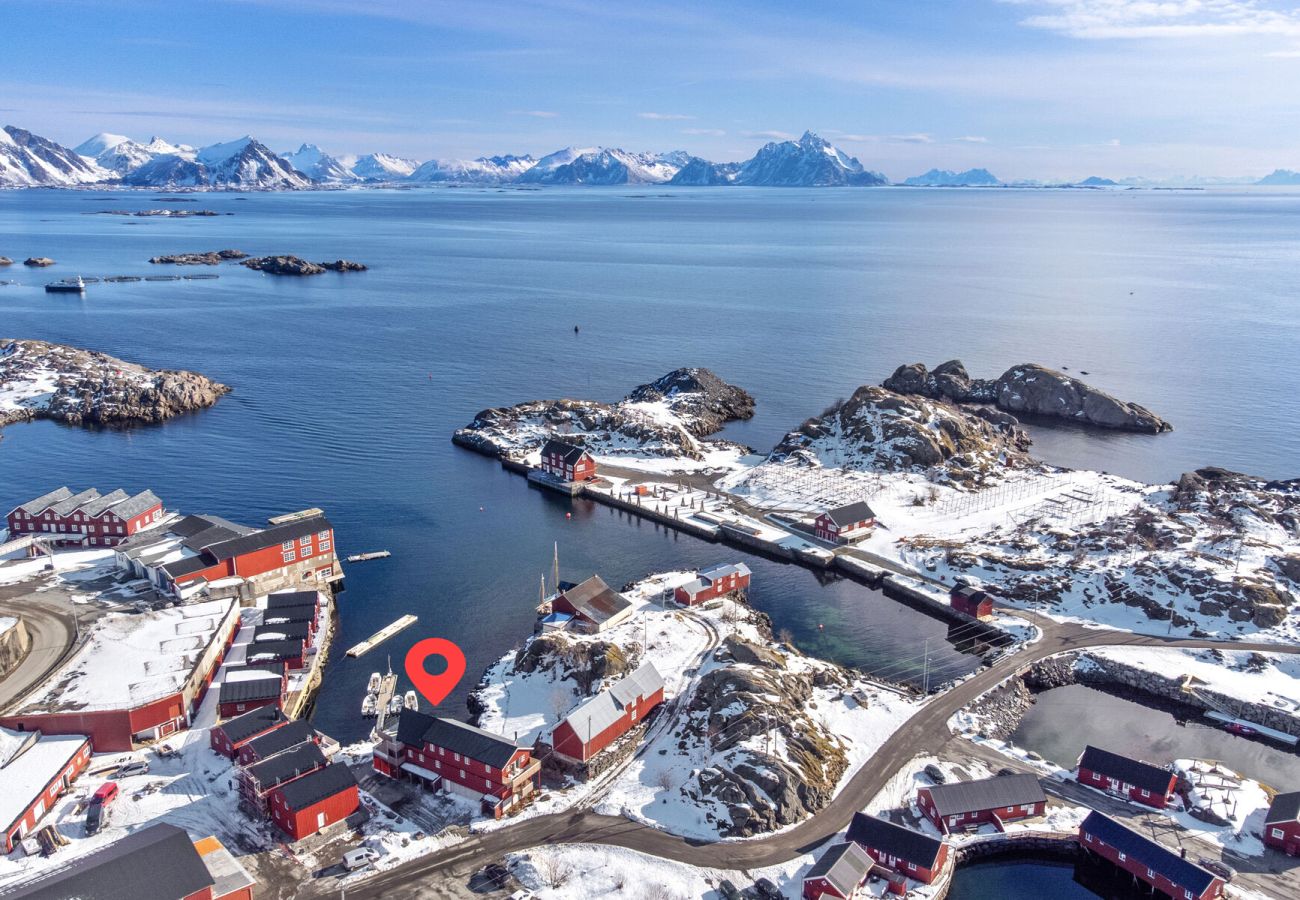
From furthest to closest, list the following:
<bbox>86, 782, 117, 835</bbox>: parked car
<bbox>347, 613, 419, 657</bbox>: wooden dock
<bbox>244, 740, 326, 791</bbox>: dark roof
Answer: <bbox>347, 613, 419, 657</bbox>: wooden dock, <bbox>244, 740, 326, 791</bbox>: dark roof, <bbox>86, 782, 117, 835</bbox>: parked car


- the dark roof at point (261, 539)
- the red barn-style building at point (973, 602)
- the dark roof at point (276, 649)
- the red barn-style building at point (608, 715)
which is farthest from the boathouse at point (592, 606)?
the red barn-style building at point (973, 602)

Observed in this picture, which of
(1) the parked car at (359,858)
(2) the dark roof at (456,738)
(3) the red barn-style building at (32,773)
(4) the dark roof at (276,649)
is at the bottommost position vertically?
(1) the parked car at (359,858)

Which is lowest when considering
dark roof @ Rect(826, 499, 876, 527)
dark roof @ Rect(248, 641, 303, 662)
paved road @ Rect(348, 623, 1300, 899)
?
paved road @ Rect(348, 623, 1300, 899)

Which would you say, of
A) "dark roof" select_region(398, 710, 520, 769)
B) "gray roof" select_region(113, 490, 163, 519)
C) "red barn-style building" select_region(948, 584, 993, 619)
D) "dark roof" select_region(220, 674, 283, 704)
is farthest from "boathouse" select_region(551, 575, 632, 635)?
"gray roof" select_region(113, 490, 163, 519)

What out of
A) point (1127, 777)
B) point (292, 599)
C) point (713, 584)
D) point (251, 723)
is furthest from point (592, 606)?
point (1127, 777)

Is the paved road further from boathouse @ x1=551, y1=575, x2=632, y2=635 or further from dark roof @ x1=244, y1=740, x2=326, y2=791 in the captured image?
boathouse @ x1=551, y1=575, x2=632, y2=635

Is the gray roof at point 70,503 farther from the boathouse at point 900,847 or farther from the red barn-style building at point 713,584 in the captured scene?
the boathouse at point 900,847

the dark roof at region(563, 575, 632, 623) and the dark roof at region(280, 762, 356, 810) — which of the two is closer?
the dark roof at region(280, 762, 356, 810)
